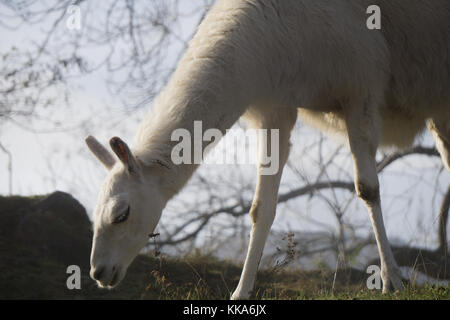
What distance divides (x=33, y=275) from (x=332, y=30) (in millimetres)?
3887

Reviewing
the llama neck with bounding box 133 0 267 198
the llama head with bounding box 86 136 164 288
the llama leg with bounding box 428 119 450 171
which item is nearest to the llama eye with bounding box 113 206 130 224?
the llama head with bounding box 86 136 164 288

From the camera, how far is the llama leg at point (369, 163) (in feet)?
14.7

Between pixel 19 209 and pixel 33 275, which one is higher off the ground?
pixel 19 209

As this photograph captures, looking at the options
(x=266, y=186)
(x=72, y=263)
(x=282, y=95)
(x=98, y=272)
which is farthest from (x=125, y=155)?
(x=72, y=263)

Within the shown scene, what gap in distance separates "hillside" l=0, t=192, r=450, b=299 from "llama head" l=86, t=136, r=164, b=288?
80.0 inches

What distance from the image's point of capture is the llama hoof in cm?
443

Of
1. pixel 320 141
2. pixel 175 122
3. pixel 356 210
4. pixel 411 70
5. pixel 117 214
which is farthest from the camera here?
pixel 320 141

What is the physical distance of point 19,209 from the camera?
6.54 meters

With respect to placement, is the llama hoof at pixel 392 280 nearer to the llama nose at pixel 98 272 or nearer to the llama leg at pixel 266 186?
the llama leg at pixel 266 186

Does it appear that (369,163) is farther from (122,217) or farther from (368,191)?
(122,217)

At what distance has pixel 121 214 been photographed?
3.38 metres

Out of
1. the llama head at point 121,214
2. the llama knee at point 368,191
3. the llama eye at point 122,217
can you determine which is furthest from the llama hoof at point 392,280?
the llama eye at point 122,217

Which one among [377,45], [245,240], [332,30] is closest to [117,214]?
[332,30]
